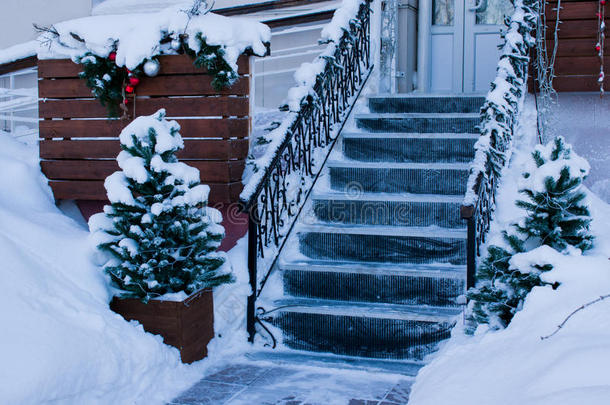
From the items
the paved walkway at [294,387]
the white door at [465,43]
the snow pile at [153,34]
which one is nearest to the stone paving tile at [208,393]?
the paved walkway at [294,387]

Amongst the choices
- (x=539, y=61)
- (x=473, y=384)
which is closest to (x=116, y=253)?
(x=473, y=384)

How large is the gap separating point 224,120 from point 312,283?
1.48 meters

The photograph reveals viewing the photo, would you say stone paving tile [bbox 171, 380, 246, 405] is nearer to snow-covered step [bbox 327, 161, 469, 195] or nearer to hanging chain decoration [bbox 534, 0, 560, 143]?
snow-covered step [bbox 327, 161, 469, 195]

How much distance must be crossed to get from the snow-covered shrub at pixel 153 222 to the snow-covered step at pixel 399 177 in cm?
183

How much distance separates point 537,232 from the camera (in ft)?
10.7

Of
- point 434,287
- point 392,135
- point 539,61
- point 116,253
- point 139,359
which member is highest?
point 539,61

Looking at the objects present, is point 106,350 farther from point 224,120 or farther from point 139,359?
point 224,120

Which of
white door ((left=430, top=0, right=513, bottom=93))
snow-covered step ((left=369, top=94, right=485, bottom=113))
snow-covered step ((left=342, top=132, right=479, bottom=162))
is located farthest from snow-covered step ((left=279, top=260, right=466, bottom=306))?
white door ((left=430, top=0, right=513, bottom=93))

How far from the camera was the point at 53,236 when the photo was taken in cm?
432

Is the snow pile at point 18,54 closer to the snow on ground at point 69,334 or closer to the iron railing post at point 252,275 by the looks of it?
the snow on ground at point 69,334

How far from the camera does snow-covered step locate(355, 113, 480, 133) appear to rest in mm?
5855

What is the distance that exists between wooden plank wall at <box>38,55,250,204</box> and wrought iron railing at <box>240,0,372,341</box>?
1.27ft

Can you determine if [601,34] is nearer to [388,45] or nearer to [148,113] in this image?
[388,45]

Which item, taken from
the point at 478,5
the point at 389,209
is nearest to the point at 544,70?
the point at 478,5
